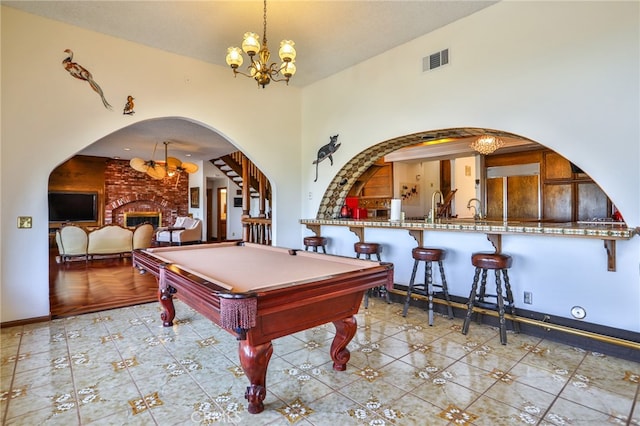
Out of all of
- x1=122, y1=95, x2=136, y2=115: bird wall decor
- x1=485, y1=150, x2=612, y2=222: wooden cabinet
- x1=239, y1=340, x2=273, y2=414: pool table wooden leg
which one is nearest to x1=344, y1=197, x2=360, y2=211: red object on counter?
x1=122, y1=95, x2=136, y2=115: bird wall decor

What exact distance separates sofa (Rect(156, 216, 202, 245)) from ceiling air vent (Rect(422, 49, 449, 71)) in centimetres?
839

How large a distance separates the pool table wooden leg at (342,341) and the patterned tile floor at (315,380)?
88 mm

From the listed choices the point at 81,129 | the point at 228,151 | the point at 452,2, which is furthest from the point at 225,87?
the point at 228,151

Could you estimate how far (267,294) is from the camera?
5.61ft

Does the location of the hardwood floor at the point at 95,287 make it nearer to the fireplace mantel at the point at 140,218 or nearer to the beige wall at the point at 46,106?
the beige wall at the point at 46,106

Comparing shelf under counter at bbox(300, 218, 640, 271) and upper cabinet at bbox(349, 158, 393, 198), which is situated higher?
upper cabinet at bbox(349, 158, 393, 198)

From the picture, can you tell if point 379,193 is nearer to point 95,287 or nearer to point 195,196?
point 195,196

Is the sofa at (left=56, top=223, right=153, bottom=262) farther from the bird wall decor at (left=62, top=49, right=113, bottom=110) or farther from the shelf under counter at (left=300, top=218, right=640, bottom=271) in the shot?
the shelf under counter at (left=300, top=218, right=640, bottom=271)

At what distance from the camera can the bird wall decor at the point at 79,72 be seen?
12.0 ft

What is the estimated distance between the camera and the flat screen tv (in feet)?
31.9

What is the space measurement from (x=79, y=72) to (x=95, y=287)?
3.21 meters

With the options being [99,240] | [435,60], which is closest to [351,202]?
[435,60]

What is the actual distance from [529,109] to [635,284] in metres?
1.79

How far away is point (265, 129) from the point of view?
527 cm
